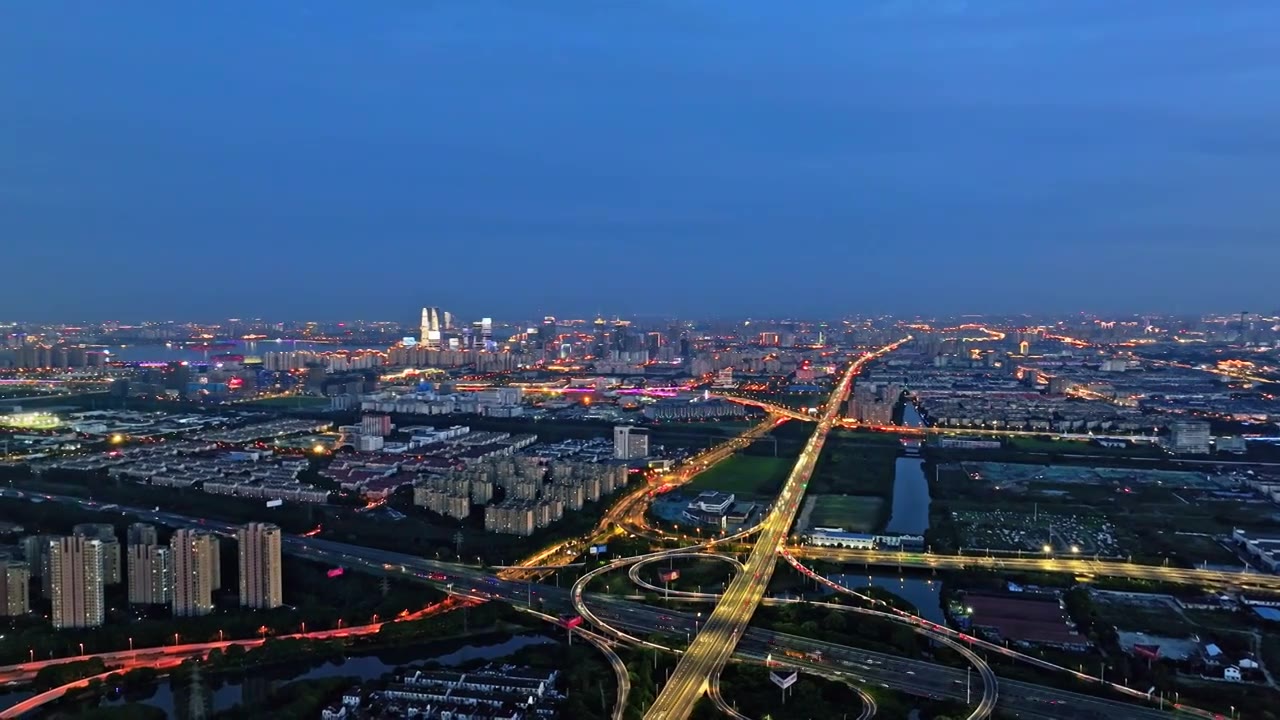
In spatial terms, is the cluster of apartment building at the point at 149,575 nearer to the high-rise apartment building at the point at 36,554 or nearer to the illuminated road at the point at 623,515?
the high-rise apartment building at the point at 36,554

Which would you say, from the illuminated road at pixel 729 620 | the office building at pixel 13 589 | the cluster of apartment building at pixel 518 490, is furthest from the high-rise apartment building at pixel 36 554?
the illuminated road at pixel 729 620

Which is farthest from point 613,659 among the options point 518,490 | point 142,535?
point 518,490

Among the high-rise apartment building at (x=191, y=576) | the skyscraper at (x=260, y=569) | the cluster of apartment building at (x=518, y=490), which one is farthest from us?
the cluster of apartment building at (x=518, y=490)

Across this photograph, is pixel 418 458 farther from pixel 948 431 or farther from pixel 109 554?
pixel 948 431

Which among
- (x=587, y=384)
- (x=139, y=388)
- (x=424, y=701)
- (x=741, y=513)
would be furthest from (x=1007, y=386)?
(x=139, y=388)

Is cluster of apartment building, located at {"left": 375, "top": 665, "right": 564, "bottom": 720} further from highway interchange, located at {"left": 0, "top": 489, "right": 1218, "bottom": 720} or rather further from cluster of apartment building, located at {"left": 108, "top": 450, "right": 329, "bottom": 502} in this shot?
cluster of apartment building, located at {"left": 108, "top": 450, "right": 329, "bottom": 502}

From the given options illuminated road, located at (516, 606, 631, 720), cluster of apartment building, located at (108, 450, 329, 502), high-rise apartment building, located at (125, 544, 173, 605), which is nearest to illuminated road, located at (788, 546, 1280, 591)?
illuminated road, located at (516, 606, 631, 720)
